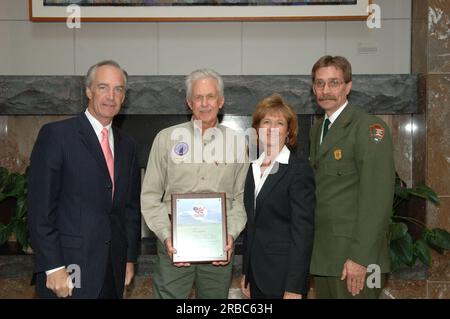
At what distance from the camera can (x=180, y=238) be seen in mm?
2318

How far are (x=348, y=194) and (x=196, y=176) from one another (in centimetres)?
70

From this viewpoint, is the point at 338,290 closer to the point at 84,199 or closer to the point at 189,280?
the point at 189,280

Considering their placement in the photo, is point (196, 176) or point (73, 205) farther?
point (196, 176)

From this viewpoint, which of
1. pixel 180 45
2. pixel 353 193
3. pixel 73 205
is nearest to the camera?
pixel 73 205

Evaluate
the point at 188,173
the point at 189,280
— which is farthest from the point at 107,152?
the point at 189,280

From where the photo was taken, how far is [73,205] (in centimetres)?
214

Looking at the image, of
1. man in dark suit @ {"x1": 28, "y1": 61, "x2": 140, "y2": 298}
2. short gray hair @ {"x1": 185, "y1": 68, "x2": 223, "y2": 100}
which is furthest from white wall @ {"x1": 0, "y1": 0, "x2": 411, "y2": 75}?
man in dark suit @ {"x1": 28, "y1": 61, "x2": 140, "y2": 298}

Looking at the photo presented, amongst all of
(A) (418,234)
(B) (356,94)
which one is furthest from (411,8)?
(A) (418,234)

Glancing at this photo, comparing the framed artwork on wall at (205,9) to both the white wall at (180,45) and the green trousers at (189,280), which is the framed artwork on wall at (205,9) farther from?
the green trousers at (189,280)

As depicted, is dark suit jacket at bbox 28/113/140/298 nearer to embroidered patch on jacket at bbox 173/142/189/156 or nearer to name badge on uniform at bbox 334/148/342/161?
embroidered patch on jacket at bbox 173/142/189/156

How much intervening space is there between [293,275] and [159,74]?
2734 millimetres

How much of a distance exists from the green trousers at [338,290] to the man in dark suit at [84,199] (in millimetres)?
930

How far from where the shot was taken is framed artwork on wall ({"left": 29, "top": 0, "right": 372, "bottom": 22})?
427cm
